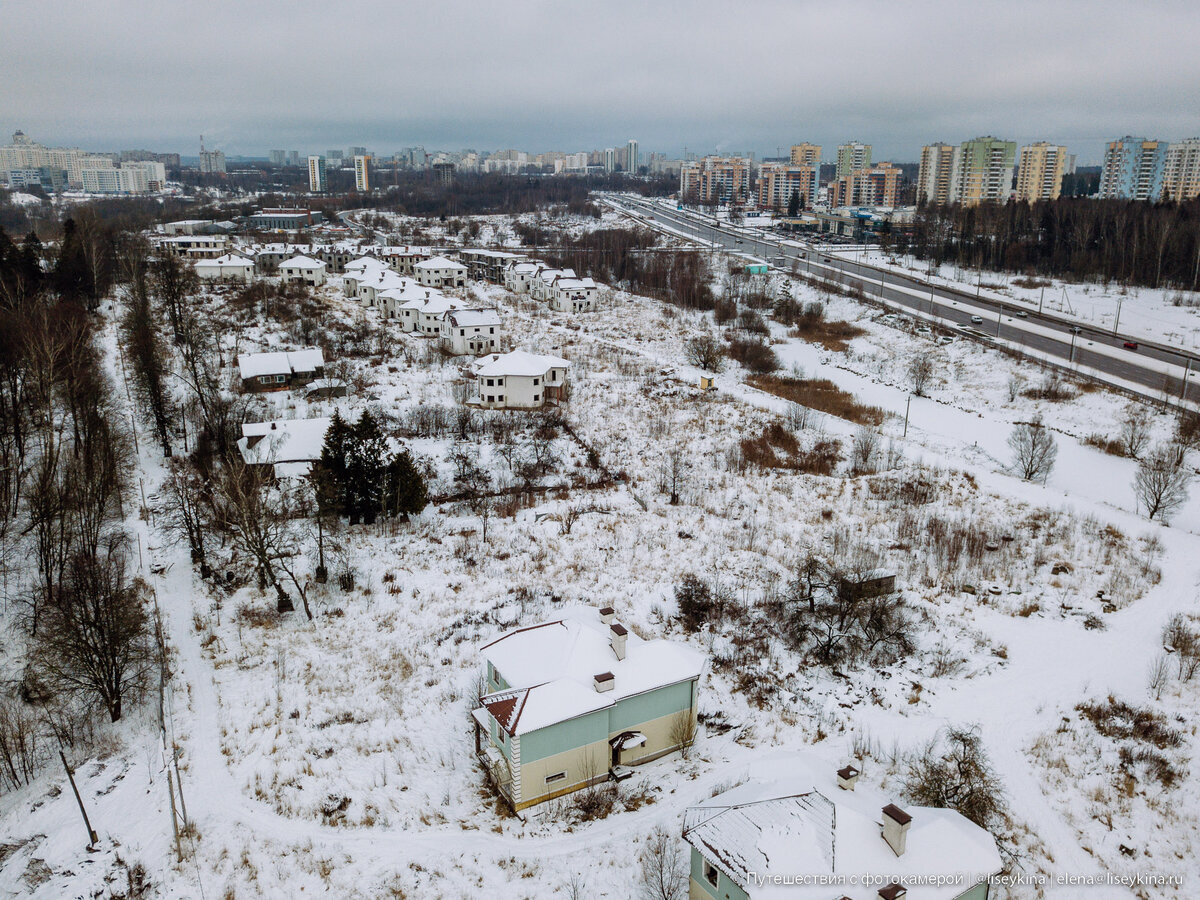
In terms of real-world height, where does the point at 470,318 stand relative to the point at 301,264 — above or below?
below

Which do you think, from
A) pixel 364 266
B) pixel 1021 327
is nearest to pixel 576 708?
pixel 1021 327

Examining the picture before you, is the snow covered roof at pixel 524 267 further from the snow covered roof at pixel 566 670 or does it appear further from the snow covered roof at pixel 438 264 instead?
the snow covered roof at pixel 566 670

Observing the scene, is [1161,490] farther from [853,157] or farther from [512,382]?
[853,157]

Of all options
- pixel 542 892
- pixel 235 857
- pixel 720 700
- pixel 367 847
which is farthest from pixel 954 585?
pixel 235 857

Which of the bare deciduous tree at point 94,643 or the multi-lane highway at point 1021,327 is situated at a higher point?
the multi-lane highway at point 1021,327

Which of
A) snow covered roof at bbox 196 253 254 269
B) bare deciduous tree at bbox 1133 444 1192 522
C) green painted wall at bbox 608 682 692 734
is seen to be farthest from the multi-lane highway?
snow covered roof at bbox 196 253 254 269

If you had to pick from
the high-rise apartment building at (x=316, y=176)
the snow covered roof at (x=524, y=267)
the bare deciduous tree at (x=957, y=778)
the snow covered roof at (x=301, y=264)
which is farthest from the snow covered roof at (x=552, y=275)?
the high-rise apartment building at (x=316, y=176)
